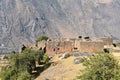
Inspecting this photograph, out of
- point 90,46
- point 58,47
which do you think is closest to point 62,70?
point 90,46

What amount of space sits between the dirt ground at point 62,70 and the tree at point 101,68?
55.0 feet

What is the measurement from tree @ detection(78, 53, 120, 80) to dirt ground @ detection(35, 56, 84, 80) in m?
16.8

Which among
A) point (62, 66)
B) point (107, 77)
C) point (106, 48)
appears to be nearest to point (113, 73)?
point (107, 77)

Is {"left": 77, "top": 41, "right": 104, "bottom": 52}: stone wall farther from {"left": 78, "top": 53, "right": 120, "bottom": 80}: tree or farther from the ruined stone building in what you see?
{"left": 78, "top": 53, "right": 120, "bottom": 80}: tree

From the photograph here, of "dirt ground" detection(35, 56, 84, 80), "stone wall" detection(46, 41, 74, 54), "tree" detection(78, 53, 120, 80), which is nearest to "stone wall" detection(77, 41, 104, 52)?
"stone wall" detection(46, 41, 74, 54)

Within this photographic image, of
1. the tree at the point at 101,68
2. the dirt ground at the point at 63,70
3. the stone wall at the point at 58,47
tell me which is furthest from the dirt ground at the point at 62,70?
the tree at the point at 101,68

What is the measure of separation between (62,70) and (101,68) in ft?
82.0

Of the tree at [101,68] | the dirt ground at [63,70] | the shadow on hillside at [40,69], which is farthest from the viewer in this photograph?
the shadow on hillside at [40,69]

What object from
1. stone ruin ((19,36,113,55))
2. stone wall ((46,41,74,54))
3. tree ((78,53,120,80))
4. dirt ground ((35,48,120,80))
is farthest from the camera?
stone wall ((46,41,74,54))

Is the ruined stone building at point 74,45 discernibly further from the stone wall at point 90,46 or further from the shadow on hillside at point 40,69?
the shadow on hillside at point 40,69

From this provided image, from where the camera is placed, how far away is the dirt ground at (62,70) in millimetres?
71688

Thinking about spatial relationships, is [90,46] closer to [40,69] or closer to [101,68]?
[40,69]

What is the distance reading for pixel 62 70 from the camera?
7619cm

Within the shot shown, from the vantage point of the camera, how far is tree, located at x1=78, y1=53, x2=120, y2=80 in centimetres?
5116
